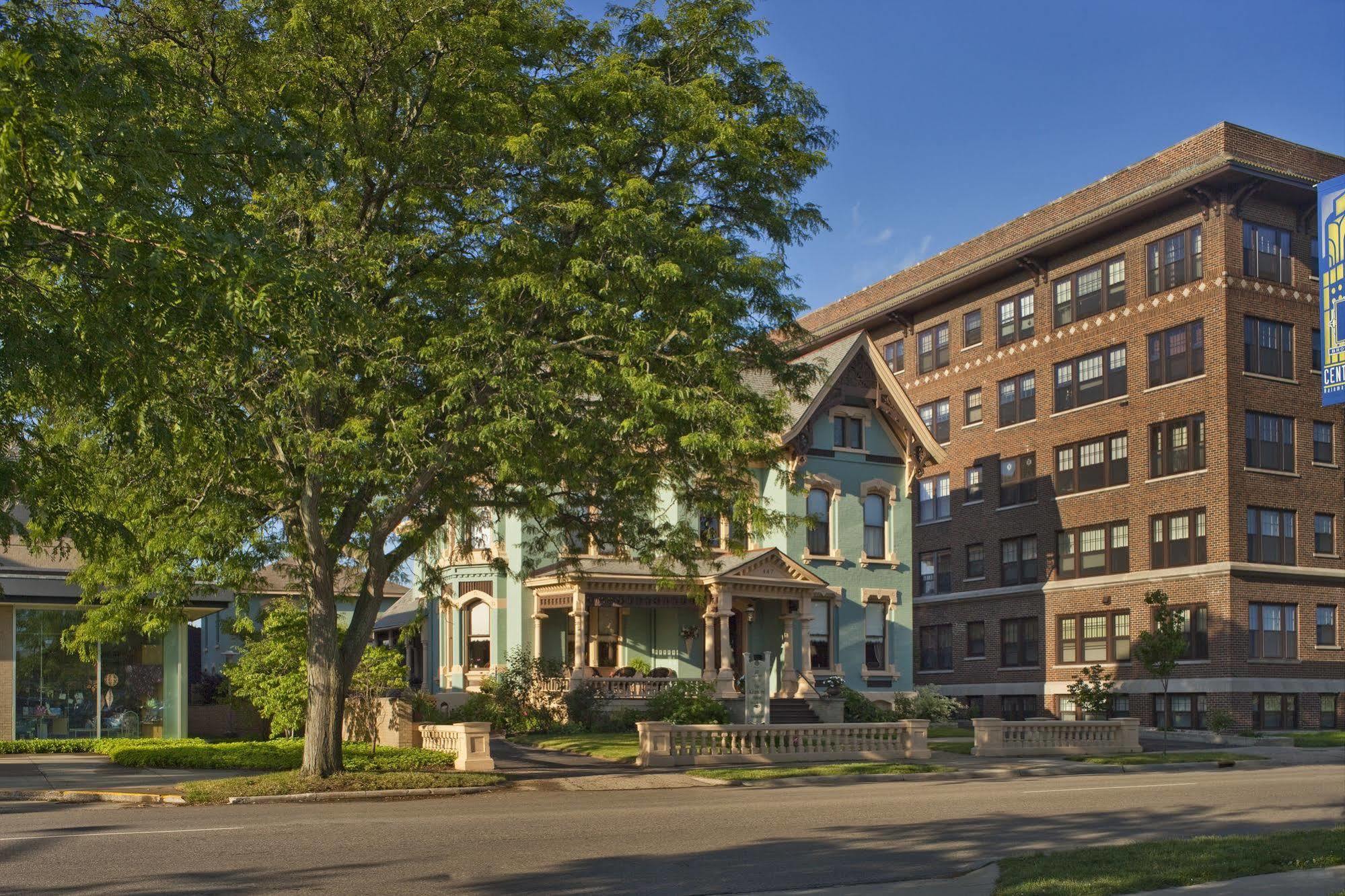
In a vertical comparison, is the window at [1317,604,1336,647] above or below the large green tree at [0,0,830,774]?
below

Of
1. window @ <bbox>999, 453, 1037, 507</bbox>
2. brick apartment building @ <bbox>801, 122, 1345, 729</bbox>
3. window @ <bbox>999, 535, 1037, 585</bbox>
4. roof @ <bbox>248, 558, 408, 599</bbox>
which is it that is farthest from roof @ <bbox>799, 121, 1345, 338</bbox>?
roof @ <bbox>248, 558, 408, 599</bbox>

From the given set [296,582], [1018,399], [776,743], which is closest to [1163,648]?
[776,743]

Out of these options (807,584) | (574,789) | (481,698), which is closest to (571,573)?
(481,698)

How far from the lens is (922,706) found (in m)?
43.0

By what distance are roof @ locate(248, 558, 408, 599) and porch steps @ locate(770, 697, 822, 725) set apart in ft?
38.6

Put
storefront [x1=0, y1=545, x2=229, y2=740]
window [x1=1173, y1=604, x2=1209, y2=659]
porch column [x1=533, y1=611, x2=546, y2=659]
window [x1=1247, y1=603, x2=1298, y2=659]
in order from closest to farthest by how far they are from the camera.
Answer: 1. storefront [x1=0, y1=545, x2=229, y2=740]
2. porch column [x1=533, y1=611, x2=546, y2=659]
3. window [x1=1247, y1=603, x2=1298, y2=659]
4. window [x1=1173, y1=604, x2=1209, y2=659]

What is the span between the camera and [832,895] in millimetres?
11039

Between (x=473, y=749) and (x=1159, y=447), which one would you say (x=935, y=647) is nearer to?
(x=1159, y=447)

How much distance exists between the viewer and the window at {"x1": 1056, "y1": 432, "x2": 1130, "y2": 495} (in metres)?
48.5

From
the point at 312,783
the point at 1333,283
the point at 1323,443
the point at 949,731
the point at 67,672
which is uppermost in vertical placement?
the point at 1323,443

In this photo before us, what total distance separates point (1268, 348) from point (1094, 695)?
13534 millimetres

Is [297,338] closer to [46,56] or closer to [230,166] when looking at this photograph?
[230,166]

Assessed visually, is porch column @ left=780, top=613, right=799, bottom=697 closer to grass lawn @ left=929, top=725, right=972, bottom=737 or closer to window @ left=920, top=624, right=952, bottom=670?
grass lawn @ left=929, top=725, right=972, bottom=737

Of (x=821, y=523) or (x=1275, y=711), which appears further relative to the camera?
(x=1275, y=711)
